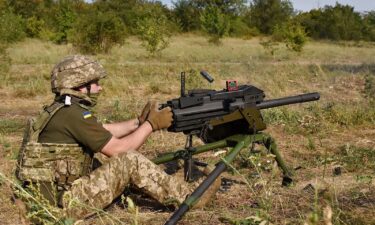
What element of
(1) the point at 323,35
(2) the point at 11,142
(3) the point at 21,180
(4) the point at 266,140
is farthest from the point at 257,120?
(1) the point at 323,35

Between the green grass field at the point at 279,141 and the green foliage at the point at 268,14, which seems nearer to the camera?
the green grass field at the point at 279,141

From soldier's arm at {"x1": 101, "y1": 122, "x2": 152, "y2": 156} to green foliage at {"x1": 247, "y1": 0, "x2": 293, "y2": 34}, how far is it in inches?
1599

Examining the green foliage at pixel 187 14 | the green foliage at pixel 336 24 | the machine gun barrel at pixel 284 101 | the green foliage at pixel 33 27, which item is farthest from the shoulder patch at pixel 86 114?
the green foliage at pixel 187 14

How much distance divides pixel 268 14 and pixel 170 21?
34.8 ft

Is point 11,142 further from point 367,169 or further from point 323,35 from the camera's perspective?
point 323,35

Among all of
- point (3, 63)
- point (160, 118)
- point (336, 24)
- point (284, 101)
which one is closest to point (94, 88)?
point (160, 118)

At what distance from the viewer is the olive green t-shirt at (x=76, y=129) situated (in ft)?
10.8

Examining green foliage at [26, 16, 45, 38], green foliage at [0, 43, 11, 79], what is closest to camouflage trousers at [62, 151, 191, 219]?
green foliage at [0, 43, 11, 79]

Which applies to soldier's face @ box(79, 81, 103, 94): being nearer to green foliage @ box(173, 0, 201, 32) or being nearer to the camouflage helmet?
the camouflage helmet

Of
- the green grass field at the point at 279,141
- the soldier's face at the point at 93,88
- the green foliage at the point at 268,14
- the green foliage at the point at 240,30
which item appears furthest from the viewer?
the green foliage at the point at 268,14

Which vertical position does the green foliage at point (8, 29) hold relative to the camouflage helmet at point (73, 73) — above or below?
above

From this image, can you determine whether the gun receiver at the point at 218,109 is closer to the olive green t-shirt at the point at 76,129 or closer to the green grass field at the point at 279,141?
the green grass field at the point at 279,141

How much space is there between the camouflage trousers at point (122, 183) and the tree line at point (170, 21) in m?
15.1

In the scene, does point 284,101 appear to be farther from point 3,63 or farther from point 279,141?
point 3,63
